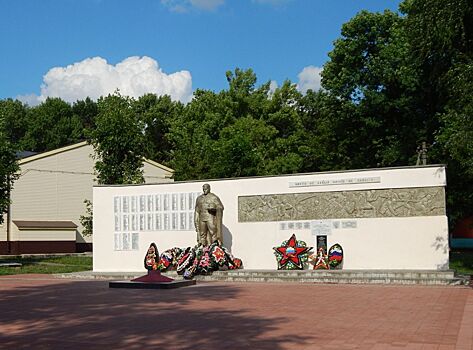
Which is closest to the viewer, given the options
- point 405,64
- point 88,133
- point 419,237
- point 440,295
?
point 440,295

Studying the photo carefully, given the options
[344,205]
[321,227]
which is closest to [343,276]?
[321,227]

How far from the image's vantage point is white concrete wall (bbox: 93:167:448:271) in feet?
60.7

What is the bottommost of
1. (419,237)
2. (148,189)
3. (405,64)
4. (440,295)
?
(440,295)

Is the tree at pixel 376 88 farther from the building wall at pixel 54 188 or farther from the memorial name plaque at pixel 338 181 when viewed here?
the building wall at pixel 54 188

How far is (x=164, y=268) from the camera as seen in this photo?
2111 cm

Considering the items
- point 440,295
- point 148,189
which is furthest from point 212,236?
point 440,295

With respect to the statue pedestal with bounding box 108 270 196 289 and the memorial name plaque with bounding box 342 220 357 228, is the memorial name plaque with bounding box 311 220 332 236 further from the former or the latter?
the statue pedestal with bounding box 108 270 196 289

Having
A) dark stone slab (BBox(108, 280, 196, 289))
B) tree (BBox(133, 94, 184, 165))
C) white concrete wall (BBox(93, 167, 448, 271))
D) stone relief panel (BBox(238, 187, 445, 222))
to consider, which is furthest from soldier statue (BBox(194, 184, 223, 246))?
tree (BBox(133, 94, 184, 165))

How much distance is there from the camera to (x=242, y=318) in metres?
10.5

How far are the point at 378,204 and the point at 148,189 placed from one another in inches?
335

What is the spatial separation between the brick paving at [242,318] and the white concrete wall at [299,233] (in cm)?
259

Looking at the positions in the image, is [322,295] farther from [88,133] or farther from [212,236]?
[88,133]

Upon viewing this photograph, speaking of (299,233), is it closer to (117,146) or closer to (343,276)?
(343,276)

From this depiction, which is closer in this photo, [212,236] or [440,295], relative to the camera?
[440,295]
